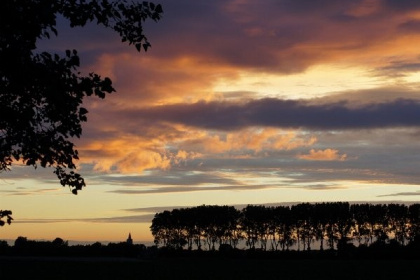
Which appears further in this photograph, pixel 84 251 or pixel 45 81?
pixel 84 251

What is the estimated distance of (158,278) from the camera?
45031 mm

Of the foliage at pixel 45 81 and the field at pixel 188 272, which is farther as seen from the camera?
the field at pixel 188 272

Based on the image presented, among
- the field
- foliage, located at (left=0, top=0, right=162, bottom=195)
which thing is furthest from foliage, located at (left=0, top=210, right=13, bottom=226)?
the field

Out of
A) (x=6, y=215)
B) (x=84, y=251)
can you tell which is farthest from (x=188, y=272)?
(x=84, y=251)

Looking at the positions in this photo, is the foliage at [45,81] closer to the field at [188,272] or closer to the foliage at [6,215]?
the foliage at [6,215]

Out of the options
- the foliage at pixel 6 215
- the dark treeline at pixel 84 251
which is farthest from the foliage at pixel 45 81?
the dark treeline at pixel 84 251

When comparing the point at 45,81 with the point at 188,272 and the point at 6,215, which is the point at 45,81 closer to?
the point at 6,215

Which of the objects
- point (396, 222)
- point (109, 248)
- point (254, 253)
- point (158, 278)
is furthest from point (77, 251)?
point (396, 222)

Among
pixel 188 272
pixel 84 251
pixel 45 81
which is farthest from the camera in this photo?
pixel 84 251

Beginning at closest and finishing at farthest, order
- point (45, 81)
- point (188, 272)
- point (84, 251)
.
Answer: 1. point (45, 81)
2. point (188, 272)
3. point (84, 251)

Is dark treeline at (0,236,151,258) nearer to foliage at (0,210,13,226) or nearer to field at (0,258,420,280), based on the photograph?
field at (0,258,420,280)

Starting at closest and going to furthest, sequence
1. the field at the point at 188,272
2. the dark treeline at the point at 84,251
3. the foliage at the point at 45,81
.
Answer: the foliage at the point at 45,81
the field at the point at 188,272
the dark treeline at the point at 84,251

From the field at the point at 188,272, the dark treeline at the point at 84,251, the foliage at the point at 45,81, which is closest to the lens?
the foliage at the point at 45,81

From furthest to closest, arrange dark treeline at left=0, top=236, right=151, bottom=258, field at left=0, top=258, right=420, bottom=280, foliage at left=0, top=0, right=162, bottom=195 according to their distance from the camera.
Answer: dark treeline at left=0, top=236, right=151, bottom=258 < field at left=0, top=258, right=420, bottom=280 < foliage at left=0, top=0, right=162, bottom=195
